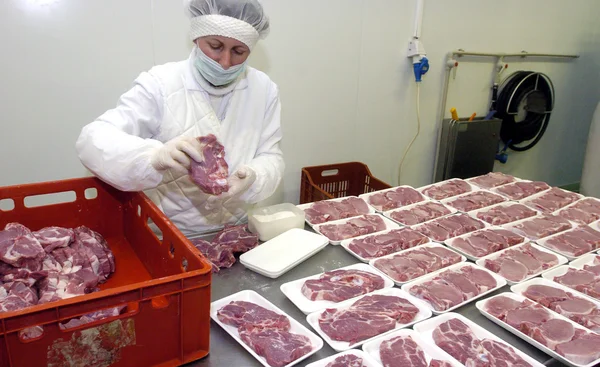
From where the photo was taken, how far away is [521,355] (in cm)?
124

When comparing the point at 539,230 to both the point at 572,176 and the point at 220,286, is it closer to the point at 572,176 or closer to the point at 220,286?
the point at 220,286

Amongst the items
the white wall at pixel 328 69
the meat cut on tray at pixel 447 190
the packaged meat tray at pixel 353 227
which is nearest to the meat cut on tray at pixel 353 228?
the packaged meat tray at pixel 353 227

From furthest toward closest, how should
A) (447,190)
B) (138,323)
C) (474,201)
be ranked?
A: (447,190) → (474,201) → (138,323)

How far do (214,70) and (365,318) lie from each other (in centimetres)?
116

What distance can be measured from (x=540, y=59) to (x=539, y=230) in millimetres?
3138

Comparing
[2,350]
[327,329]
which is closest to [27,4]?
[2,350]

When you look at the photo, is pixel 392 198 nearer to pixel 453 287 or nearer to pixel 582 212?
pixel 453 287

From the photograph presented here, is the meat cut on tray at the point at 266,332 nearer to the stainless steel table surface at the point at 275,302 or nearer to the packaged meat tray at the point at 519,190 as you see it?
the stainless steel table surface at the point at 275,302

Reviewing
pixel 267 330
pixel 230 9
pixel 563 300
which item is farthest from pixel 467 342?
pixel 230 9

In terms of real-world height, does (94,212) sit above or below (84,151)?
below

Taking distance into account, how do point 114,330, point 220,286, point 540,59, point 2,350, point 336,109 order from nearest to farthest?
point 2,350 < point 114,330 < point 220,286 < point 336,109 < point 540,59

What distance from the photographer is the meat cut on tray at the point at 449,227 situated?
1.98 meters

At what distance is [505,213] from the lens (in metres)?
2.27

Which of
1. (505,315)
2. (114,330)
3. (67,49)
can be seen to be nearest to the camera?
(114,330)
